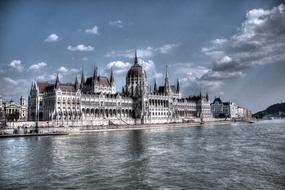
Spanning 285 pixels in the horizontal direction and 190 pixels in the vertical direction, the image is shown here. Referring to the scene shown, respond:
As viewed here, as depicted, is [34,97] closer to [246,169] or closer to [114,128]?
[114,128]

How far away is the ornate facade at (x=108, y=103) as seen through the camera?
122 meters

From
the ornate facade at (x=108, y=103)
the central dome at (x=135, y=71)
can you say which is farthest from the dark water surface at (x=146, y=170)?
the central dome at (x=135, y=71)

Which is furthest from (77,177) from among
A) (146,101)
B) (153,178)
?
(146,101)

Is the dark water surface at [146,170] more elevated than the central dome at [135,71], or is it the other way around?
the central dome at [135,71]

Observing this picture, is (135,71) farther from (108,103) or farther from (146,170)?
(146,170)

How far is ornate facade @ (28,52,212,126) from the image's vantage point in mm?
122500

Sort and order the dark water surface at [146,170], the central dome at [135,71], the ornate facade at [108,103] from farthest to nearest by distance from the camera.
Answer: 1. the central dome at [135,71]
2. the ornate facade at [108,103]
3. the dark water surface at [146,170]

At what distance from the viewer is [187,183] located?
2659 cm

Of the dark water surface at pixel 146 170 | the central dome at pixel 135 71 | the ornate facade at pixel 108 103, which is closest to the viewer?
the dark water surface at pixel 146 170

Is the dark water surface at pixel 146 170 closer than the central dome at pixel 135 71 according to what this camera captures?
Yes

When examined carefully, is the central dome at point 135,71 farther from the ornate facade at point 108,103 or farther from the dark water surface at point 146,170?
the dark water surface at point 146,170

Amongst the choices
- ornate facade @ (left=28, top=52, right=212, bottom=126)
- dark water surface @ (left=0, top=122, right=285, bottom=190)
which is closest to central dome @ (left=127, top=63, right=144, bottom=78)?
ornate facade @ (left=28, top=52, right=212, bottom=126)

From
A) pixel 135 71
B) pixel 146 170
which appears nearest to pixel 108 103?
pixel 135 71

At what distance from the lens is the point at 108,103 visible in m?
140
